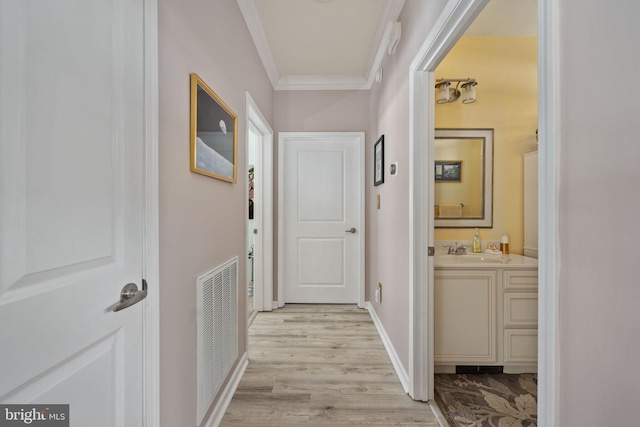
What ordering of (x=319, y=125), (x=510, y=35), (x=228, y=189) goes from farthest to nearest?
(x=319, y=125)
(x=510, y=35)
(x=228, y=189)

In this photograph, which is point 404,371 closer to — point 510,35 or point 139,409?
point 139,409

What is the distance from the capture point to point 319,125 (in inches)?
139

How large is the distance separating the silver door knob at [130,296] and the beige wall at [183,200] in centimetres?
17

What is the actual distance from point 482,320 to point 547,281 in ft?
4.95

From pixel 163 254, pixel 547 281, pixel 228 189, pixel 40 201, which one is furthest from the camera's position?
pixel 228 189

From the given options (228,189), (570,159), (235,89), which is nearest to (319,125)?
(235,89)

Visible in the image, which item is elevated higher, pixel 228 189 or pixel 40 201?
pixel 228 189

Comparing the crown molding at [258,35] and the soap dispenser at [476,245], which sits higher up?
the crown molding at [258,35]

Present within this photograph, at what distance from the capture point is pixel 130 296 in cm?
89

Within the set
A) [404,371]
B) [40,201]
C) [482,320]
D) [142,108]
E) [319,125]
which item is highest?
[319,125]

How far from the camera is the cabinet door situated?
2043 mm

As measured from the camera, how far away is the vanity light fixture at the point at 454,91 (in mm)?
2385

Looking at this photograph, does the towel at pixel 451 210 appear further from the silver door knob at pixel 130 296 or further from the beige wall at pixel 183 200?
the silver door knob at pixel 130 296

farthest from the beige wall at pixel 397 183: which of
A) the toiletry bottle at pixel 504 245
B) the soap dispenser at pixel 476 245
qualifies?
the toiletry bottle at pixel 504 245
